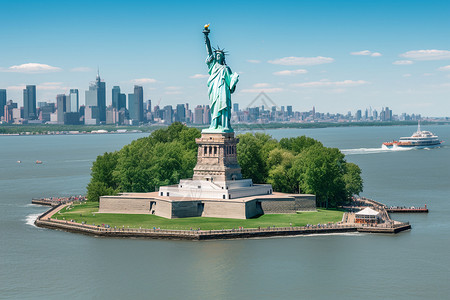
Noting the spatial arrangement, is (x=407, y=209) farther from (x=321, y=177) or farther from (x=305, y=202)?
(x=305, y=202)

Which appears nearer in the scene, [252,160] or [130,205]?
[130,205]

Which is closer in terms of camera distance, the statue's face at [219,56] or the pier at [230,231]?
the pier at [230,231]

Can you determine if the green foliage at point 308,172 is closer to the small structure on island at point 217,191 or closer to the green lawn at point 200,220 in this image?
the small structure on island at point 217,191

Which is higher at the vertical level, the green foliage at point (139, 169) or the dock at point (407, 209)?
the green foliage at point (139, 169)

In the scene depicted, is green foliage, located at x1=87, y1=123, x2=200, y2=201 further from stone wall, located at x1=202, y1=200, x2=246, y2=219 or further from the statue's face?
the statue's face

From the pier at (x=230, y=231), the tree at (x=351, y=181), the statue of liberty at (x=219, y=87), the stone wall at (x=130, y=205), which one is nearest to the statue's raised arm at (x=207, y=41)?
the statue of liberty at (x=219, y=87)

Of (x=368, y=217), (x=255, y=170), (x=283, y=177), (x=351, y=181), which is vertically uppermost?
(x=255, y=170)

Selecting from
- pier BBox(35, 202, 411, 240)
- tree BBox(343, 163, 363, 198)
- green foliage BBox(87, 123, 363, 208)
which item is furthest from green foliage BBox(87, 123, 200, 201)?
tree BBox(343, 163, 363, 198)

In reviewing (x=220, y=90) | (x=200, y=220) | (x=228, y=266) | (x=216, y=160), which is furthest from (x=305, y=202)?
(x=228, y=266)
